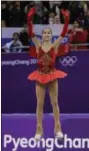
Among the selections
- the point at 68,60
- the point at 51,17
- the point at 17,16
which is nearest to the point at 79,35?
the point at 68,60

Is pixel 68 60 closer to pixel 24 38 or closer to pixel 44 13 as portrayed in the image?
pixel 24 38

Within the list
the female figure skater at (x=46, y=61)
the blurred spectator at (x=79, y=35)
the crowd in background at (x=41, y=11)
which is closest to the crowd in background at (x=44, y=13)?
the crowd in background at (x=41, y=11)

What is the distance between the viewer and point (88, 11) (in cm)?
1133

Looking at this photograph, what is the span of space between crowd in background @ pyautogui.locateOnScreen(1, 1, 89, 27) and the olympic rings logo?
4.29 feet

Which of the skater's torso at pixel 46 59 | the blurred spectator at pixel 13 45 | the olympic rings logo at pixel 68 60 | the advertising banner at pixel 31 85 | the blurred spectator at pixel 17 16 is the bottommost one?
the advertising banner at pixel 31 85

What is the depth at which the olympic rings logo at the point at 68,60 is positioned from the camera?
33.2 ft

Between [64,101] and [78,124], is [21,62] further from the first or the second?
[78,124]

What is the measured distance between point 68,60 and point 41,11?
1711 mm

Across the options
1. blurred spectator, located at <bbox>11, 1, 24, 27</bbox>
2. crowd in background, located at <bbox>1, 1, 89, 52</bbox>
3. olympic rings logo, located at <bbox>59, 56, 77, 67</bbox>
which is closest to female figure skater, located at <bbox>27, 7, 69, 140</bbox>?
olympic rings logo, located at <bbox>59, 56, 77, 67</bbox>

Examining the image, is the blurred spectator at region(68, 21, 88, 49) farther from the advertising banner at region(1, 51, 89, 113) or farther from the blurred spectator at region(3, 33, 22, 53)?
the blurred spectator at region(3, 33, 22, 53)

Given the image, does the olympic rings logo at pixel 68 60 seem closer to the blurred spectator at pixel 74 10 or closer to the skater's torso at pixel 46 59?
the blurred spectator at pixel 74 10

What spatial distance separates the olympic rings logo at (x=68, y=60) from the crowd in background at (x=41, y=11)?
Answer: 4.29 ft

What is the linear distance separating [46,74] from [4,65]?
9.19ft

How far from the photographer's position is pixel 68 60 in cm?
1019
